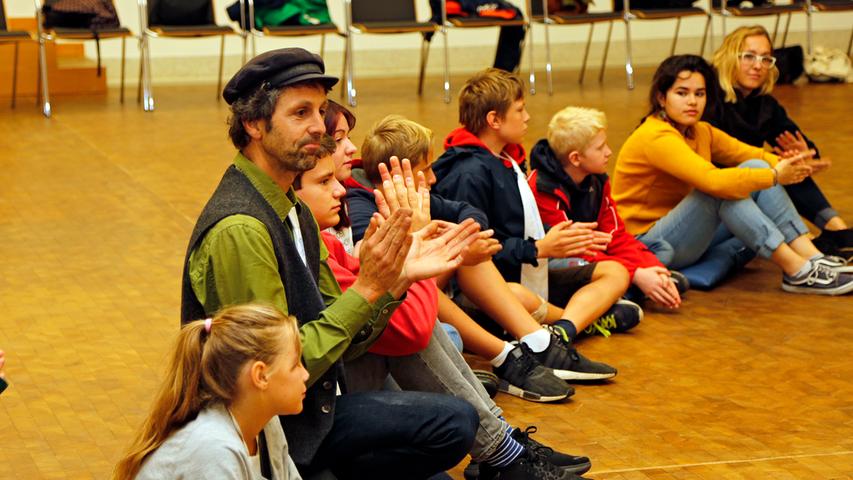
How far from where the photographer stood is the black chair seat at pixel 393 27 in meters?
9.23

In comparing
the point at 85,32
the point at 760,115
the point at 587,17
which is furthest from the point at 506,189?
the point at 587,17

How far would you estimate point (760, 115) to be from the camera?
5465mm

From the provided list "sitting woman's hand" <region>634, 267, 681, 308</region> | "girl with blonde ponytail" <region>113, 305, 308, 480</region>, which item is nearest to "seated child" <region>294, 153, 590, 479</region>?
"girl with blonde ponytail" <region>113, 305, 308, 480</region>

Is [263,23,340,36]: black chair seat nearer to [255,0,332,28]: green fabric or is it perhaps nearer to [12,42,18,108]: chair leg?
[255,0,332,28]: green fabric

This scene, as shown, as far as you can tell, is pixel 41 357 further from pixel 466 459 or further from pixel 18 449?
pixel 466 459

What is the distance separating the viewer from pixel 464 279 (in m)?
Answer: 3.90

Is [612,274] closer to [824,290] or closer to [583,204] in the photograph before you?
[583,204]

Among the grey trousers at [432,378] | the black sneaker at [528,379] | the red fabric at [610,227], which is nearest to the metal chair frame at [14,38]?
the red fabric at [610,227]

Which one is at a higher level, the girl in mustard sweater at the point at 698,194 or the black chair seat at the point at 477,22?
the girl in mustard sweater at the point at 698,194

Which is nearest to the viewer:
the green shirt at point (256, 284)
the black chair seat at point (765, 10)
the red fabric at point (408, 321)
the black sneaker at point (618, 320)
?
the green shirt at point (256, 284)

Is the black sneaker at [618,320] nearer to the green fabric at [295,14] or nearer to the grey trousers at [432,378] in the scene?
the grey trousers at [432,378]

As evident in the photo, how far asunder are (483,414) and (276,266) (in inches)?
28.3

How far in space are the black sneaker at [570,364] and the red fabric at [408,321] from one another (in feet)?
2.69

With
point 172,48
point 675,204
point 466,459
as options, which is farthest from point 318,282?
point 172,48
